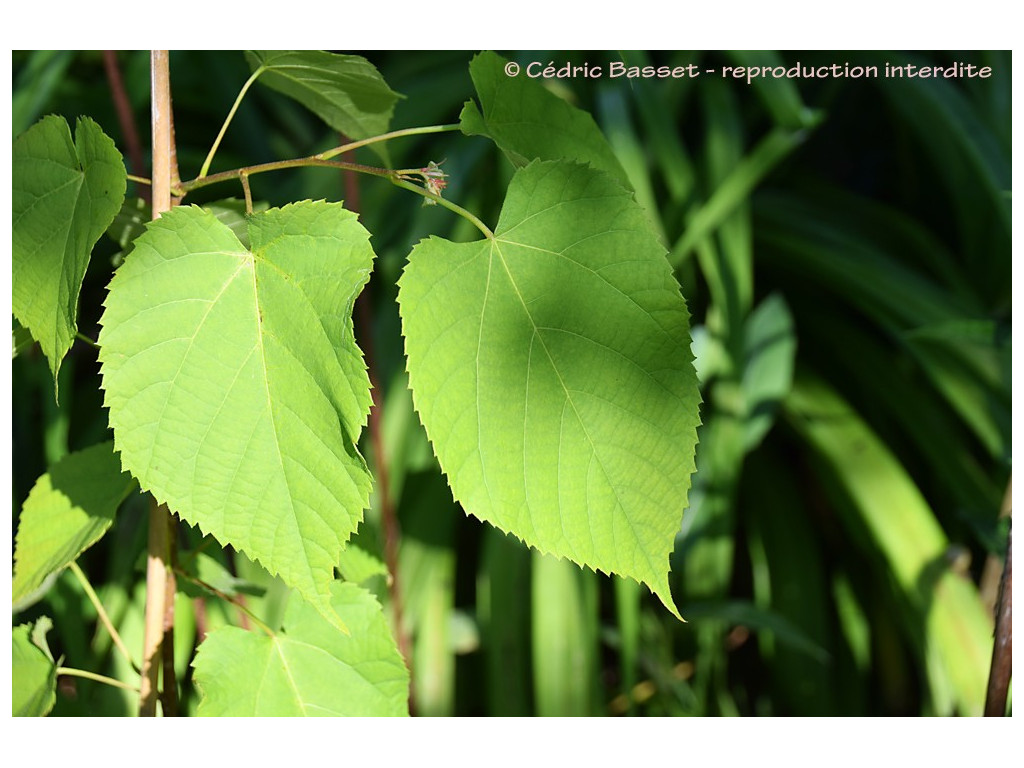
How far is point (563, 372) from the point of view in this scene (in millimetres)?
391

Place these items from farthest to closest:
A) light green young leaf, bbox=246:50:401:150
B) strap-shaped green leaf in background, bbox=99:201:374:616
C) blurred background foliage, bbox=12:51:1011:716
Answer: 1. blurred background foliage, bbox=12:51:1011:716
2. light green young leaf, bbox=246:50:401:150
3. strap-shaped green leaf in background, bbox=99:201:374:616

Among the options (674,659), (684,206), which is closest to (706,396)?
(684,206)

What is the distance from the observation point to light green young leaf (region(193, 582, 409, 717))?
1.45ft

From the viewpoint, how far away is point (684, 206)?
1134 mm

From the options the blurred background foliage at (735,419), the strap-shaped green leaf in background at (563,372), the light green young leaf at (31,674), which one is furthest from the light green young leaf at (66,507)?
the blurred background foliage at (735,419)

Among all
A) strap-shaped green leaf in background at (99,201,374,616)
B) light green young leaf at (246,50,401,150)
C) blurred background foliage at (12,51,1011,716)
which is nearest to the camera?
strap-shaped green leaf in background at (99,201,374,616)

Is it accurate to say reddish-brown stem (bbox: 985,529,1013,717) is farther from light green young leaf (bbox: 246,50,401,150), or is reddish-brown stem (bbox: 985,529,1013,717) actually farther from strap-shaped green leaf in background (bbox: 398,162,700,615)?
light green young leaf (bbox: 246,50,401,150)

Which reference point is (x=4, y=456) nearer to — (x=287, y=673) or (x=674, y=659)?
(x=287, y=673)

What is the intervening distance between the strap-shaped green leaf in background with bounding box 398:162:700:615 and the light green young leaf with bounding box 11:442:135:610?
8.0 inches

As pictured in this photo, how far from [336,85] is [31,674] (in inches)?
13.6

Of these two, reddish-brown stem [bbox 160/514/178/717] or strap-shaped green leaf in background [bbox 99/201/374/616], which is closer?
strap-shaped green leaf in background [bbox 99/201/374/616]

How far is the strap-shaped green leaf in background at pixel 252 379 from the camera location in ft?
1.15

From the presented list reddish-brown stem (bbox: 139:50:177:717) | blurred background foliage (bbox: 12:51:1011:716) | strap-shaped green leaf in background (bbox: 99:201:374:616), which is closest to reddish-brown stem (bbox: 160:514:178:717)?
reddish-brown stem (bbox: 139:50:177:717)

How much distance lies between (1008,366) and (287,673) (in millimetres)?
876
